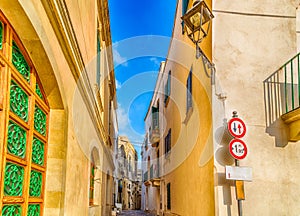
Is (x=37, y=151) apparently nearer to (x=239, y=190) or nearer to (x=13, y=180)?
(x=13, y=180)

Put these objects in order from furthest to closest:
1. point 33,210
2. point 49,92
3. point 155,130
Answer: point 155,130, point 49,92, point 33,210

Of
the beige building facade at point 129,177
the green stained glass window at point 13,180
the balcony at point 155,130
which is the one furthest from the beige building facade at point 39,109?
the beige building facade at point 129,177

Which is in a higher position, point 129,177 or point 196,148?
point 196,148

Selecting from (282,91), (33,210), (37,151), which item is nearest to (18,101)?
(37,151)

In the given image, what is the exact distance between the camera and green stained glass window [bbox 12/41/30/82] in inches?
129

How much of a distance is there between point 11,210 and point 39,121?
1.24 meters

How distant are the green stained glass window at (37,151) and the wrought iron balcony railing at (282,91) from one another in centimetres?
472

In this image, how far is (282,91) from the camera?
7078 mm

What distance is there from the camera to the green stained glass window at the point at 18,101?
10.4 feet

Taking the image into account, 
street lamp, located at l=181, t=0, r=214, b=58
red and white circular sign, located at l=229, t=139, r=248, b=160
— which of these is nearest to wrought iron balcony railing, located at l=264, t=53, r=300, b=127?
red and white circular sign, located at l=229, t=139, r=248, b=160

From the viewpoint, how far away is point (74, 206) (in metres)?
5.43

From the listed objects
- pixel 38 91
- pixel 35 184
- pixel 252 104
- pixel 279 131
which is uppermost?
pixel 252 104

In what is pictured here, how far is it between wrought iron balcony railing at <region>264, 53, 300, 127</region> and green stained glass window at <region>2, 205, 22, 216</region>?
207 inches

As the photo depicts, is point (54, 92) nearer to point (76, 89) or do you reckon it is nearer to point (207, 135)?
point (76, 89)
